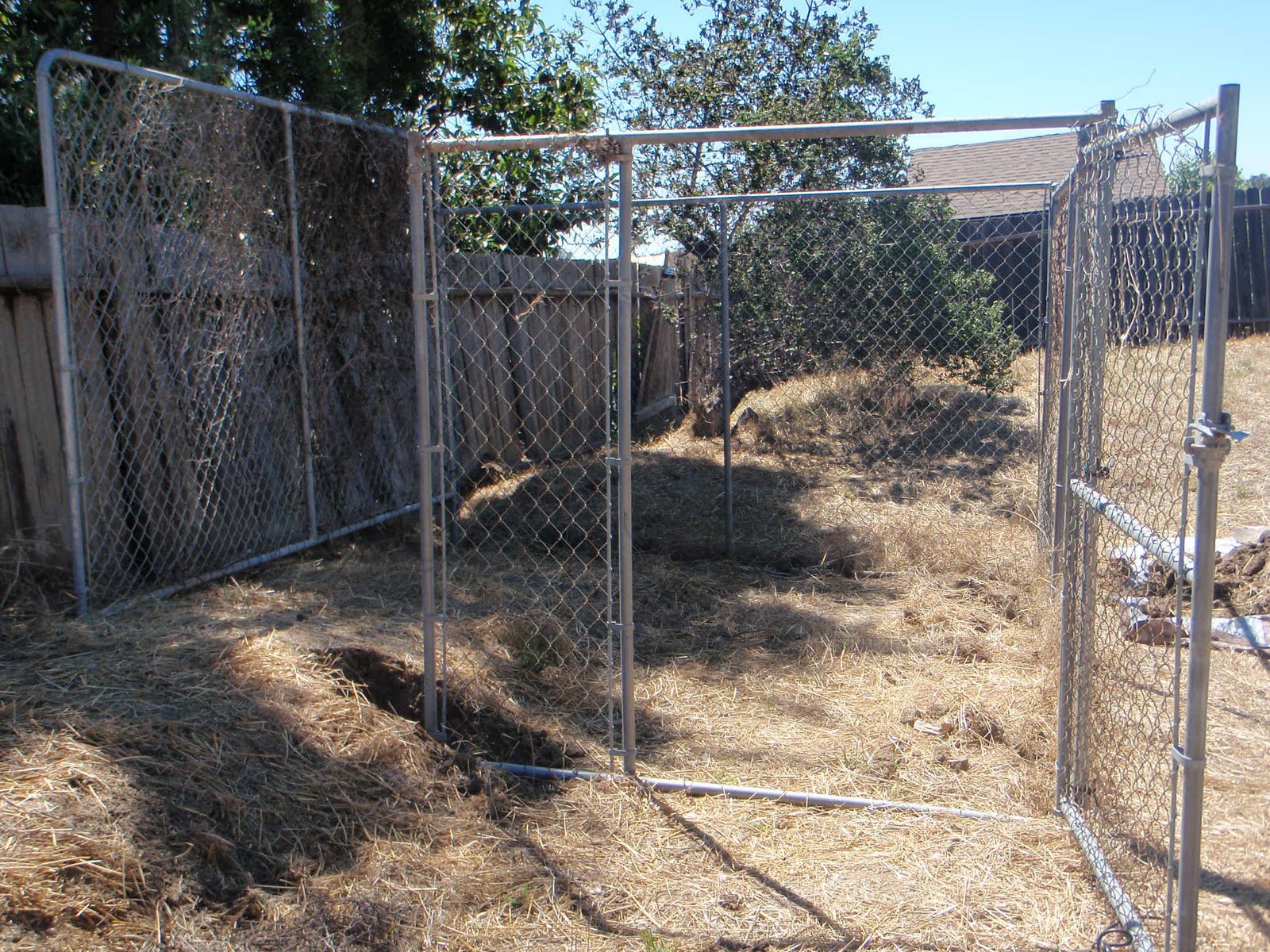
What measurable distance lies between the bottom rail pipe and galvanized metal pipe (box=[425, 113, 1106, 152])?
2.14 meters

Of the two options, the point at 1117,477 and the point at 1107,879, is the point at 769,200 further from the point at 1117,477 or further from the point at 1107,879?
the point at 1107,879

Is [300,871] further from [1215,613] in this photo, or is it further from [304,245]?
[1215,613]

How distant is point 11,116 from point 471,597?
3927 millimetres

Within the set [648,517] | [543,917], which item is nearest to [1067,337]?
[543,917]

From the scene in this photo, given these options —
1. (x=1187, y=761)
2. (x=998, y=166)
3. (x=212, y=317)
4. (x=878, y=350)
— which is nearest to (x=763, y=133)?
(x=1187, y=761)

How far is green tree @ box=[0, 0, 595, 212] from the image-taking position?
6.17 meters

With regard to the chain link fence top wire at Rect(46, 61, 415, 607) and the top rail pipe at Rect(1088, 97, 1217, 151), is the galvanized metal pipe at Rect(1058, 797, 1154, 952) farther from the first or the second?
the chain link fence top wire at Rect(46, 61, 415, 607)

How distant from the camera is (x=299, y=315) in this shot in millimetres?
5680

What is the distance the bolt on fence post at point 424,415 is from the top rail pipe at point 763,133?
0.15 m

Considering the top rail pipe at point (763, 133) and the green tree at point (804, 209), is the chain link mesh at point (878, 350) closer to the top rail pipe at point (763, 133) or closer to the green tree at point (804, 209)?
the green tree at point (804, 209)

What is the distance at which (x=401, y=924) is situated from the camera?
276 cm

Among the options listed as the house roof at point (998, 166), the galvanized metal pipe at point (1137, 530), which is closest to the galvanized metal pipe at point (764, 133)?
the galvanized metal pipe at point (1137, 530)

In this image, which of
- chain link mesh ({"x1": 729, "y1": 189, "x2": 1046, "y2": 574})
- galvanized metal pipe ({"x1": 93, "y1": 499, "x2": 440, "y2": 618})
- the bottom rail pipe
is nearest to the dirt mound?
chain link mesh ({"x1": 729, "y1": 189, "x2": 1046, "y2": 574})

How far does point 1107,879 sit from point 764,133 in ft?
7.81
